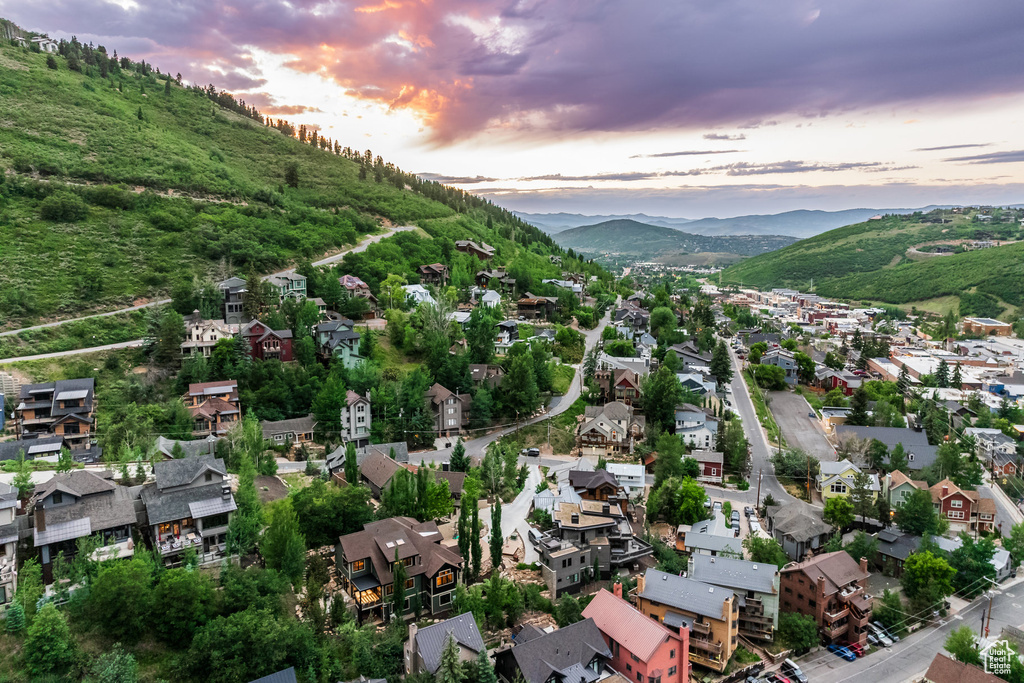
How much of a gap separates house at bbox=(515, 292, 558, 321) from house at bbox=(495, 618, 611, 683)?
158ft

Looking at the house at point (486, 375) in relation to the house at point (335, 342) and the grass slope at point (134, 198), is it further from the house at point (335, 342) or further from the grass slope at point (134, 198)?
the grass slope at point (134, 198)

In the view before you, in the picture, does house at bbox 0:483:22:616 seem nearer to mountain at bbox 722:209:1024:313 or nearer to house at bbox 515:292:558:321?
house at bbox 515:292:558:321

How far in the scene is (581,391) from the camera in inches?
2135

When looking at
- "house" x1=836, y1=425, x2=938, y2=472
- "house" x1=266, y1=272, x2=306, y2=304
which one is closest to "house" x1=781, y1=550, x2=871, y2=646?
"house" x1=836, y1=425, x2=938, y2=472

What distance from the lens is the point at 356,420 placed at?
41.8m

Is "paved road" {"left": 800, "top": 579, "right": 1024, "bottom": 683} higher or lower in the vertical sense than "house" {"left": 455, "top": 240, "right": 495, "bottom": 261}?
lower

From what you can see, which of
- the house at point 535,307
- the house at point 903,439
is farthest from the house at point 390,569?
the house at point 535,307

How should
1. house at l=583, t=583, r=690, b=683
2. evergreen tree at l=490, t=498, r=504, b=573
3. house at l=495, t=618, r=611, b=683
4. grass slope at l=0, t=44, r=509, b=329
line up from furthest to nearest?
1. grass slope at l=0, t=44, r=509, b=329
2. evergreen tree at l=490, t=498, r=504, b=573
3. house at l=583, t=583, r=690, b=683
4. house at l=495, t=618, r=611, b=683

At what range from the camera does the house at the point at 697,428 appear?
1892 inches

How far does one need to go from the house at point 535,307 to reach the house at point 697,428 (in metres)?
25.1

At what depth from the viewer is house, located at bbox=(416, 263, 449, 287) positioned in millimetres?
70969

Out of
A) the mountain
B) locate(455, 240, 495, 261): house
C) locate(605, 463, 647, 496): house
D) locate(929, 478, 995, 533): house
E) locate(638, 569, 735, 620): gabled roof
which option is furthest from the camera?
the mountain

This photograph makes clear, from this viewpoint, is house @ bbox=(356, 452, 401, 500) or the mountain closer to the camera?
house @ bbox=(356, 452, 401, 500)

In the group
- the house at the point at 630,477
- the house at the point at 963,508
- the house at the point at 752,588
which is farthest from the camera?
the house at the point at 630,477
